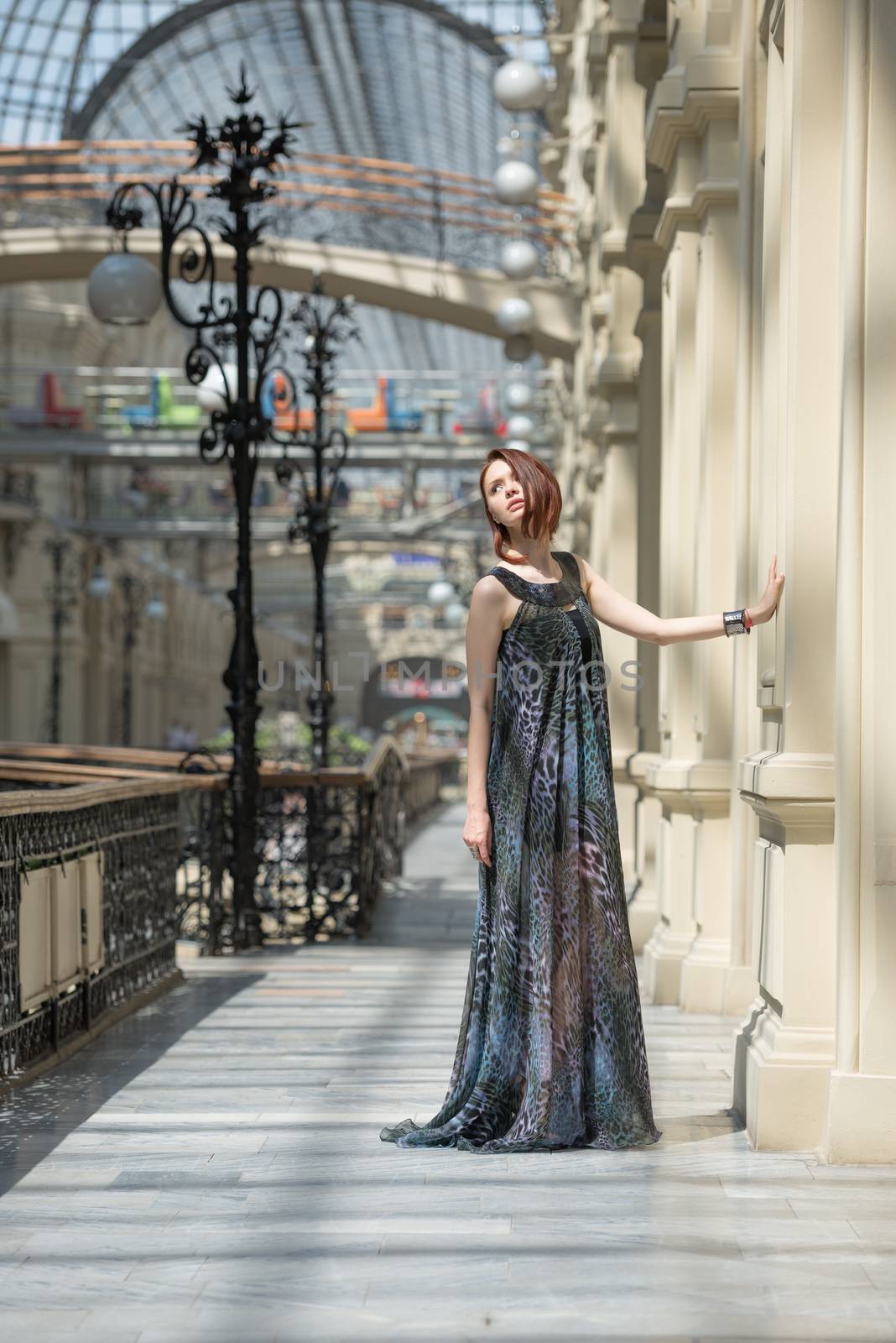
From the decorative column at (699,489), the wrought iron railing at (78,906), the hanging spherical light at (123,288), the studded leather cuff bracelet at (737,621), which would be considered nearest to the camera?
the studded leather cuff bracelet at (737,621)

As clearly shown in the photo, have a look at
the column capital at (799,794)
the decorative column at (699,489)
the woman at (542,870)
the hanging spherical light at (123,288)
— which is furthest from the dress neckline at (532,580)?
the hanging spherical light at (123,288)

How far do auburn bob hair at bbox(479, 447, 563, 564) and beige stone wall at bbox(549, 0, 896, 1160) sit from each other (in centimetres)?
64

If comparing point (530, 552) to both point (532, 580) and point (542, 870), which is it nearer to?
point (532, 580)

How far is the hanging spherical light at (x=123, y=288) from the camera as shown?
28.3 feet

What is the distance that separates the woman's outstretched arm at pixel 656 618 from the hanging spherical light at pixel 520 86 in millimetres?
9666

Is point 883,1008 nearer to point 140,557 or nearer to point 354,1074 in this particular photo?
point 354,1074

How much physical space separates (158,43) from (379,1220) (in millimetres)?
30165

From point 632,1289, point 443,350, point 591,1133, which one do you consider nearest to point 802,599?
point 591,1133

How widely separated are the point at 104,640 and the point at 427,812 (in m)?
12.3

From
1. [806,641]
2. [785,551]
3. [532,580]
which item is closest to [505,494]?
[532,580]

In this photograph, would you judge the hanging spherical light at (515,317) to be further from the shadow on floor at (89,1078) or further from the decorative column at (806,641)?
the decorative column at (806,641)

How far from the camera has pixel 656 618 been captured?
4.34 m

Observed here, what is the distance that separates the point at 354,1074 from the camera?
5621 millimetres

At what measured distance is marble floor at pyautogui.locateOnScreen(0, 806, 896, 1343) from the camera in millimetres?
3084
